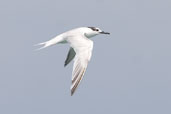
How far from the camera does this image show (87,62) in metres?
20.2

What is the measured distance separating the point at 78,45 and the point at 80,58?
5.48ft

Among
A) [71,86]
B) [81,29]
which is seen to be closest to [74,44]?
[81,29]

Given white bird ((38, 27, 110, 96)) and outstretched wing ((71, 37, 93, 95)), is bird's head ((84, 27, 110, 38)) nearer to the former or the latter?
white bird ((38, 27, 110, 96))

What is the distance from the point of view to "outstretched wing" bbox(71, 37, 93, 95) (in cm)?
1902

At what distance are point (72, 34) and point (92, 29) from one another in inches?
71.5

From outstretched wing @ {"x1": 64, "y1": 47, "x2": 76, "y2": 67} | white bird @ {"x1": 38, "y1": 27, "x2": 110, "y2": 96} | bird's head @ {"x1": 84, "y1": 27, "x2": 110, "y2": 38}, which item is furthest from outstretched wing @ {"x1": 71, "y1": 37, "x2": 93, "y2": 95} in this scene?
outstretched wing @ {"x1": 64, "y1": 47, "x2": 76, "y2": 67}

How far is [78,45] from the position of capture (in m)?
22.0

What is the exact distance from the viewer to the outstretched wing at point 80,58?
1902cm

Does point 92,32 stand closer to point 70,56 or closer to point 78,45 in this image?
point 70,56

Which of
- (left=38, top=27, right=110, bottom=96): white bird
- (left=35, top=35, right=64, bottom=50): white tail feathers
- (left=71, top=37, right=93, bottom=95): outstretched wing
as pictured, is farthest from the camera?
(left=35, top=35, right=64, bottom=50): white tail feathers

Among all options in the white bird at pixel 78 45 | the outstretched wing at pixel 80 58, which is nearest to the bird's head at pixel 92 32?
the white bird at pixel 78 45

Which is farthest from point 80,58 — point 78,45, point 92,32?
point 92,32

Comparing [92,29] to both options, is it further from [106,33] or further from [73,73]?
[73,73]

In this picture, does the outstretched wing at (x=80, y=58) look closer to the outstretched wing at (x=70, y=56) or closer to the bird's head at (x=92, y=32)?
the bird's head at (x=92, y=32)
